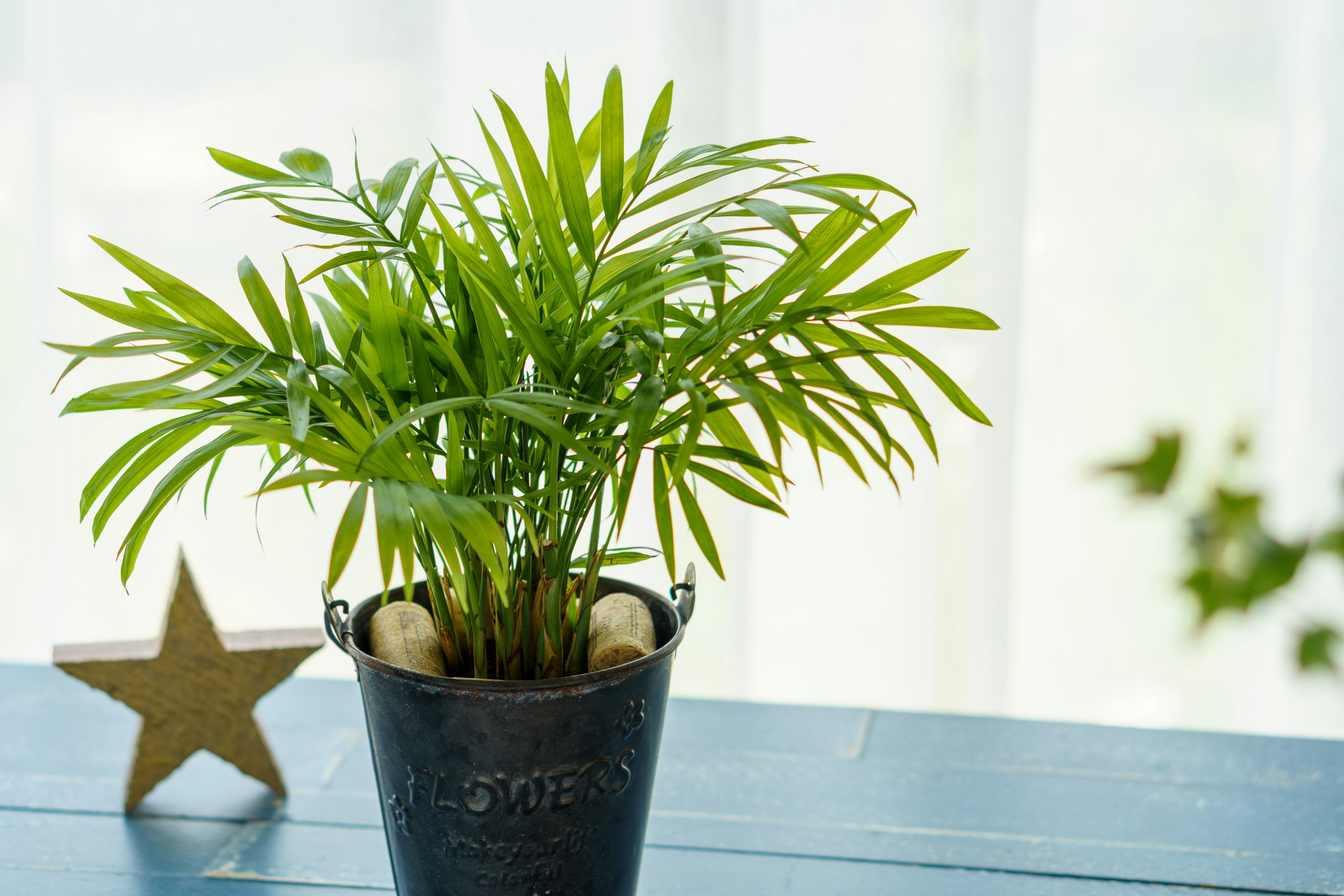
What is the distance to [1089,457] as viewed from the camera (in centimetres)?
164

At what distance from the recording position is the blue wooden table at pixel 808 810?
0.90 metres

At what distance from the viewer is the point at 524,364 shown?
0.72m

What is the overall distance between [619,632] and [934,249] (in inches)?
38.1

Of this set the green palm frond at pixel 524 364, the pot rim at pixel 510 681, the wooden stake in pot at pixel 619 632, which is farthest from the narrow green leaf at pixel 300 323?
the wooden stake in pot at pixel 619 632

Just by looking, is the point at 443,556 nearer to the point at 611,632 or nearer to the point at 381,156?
the point at 611,632

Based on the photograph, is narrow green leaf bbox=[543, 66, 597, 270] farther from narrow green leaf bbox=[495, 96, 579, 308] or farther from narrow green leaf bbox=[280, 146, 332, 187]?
narrow green leaf bbox=[280, 146, 332, 187]

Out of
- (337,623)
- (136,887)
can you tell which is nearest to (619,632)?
(337,623)

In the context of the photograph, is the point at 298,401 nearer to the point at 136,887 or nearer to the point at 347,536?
the point at 347,536

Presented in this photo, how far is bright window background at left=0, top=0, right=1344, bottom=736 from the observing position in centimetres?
152

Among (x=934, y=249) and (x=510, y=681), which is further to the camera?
(x=934, y=249)

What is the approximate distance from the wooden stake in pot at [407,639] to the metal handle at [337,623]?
0.02 m

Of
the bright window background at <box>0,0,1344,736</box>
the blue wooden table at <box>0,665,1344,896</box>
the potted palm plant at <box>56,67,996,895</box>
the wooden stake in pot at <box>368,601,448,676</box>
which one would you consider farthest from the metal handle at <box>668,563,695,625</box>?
the bright window background at <box>0,0,1344,736</box>

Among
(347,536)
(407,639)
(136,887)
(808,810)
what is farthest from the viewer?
(808,810)

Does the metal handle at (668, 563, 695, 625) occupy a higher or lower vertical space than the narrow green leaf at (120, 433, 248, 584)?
lower
